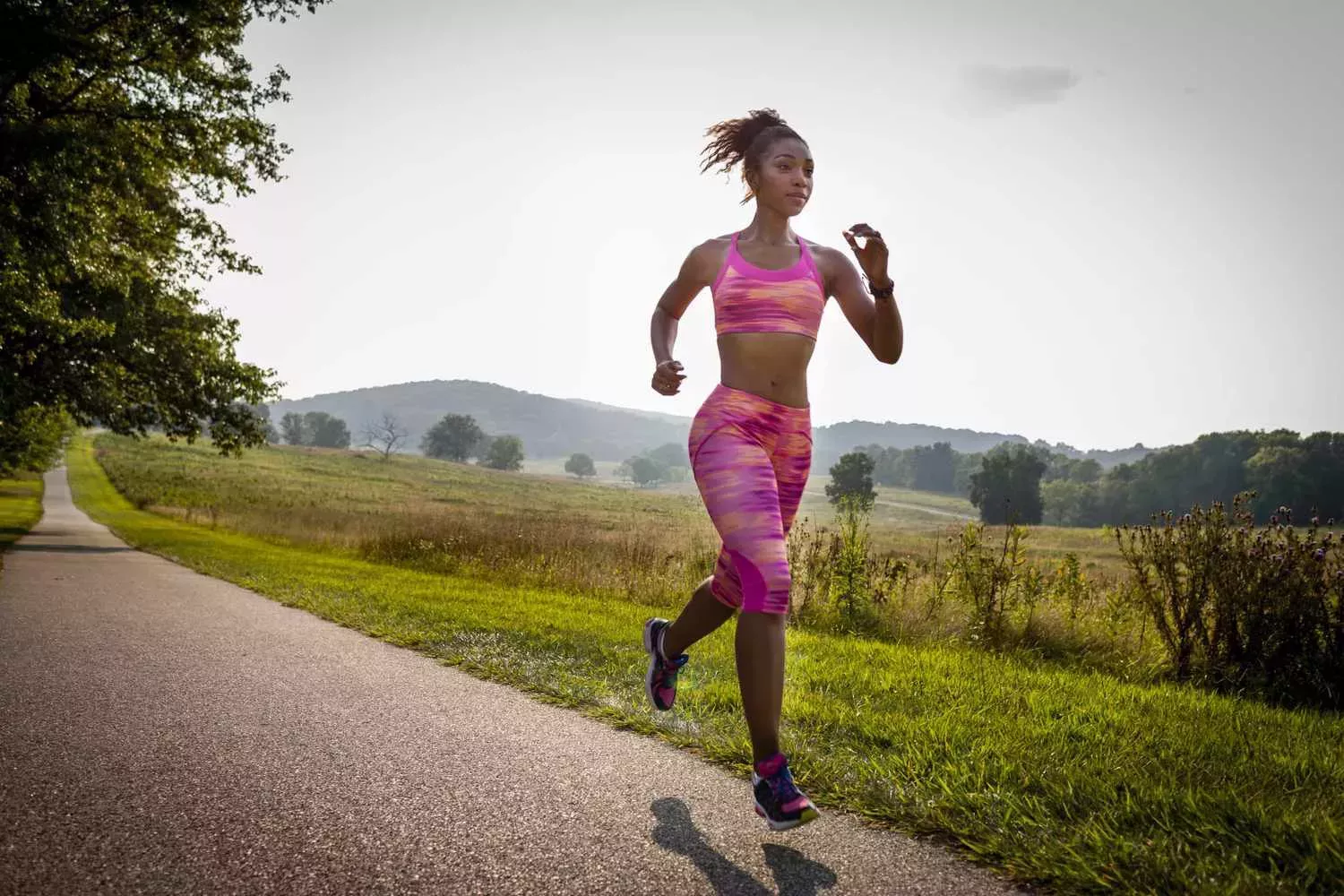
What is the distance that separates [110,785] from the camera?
2672 millimetres

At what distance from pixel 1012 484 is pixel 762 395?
88.9 metres

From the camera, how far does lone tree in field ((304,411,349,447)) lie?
15400 centimetres

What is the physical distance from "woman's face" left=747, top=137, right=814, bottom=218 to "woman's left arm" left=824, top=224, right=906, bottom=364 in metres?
0.27

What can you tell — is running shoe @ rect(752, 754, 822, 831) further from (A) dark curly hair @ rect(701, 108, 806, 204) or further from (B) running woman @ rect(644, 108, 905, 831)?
(A) dark curly hair @ rect(701, 108, 806, 204)

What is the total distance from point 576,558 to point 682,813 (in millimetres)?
9018

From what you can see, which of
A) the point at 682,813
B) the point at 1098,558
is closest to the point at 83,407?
the point at 682,813

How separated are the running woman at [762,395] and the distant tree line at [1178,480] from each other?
69.9 metres

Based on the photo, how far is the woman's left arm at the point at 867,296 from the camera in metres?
2.76

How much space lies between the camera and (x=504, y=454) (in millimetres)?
123875

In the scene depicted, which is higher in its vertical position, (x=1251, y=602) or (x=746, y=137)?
(x=746, y=137)

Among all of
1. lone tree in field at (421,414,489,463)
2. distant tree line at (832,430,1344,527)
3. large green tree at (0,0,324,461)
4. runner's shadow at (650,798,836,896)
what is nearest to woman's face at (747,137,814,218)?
runner's shadow at (650,798,836,896)

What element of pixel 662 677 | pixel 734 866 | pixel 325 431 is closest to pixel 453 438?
pixel 325 431

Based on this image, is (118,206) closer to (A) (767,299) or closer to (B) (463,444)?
(A) (767,299)

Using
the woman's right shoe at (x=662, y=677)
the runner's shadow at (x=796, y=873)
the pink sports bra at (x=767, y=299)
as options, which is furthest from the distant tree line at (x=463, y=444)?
the runner's shadow at (x=796, y=873)
